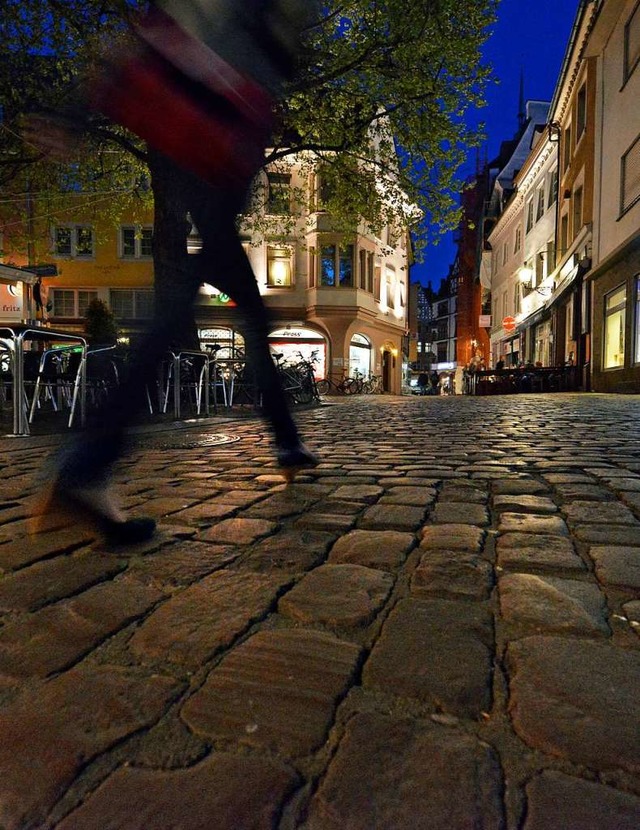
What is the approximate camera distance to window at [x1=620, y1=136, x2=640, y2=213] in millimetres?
14589

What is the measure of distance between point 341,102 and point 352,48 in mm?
1053

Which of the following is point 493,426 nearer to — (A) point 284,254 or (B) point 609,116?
(B) point 609,116

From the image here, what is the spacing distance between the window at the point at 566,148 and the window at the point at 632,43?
6.15m

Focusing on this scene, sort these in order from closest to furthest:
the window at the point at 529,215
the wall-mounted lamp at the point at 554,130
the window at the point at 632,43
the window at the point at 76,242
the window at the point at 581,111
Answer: the window at the point at 632,43 < the window at the point at 581,111 < the wall-mounted lamp at the point at 554,130 < the window at the point at 76,242 < the window at the point at 529,215

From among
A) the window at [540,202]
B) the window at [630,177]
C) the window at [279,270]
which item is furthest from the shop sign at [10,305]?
the window at [540,202]

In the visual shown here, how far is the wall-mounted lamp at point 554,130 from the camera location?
76.3ft

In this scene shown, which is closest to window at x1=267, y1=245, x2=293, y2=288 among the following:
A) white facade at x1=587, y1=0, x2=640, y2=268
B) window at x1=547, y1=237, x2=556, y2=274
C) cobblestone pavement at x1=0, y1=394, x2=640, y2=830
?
window at x1=547, y1=237, x2=556, y2=274

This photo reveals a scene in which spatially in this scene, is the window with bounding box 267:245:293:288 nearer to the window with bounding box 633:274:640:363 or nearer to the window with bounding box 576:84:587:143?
the window with bounding box 576:84:587:143

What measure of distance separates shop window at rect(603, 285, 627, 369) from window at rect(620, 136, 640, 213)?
7.49 ft

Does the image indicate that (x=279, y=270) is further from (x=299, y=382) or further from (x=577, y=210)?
(x=299, y=382)

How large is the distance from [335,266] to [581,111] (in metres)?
11.6

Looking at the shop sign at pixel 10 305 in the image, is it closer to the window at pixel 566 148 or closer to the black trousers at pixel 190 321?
the black trousers at pixel 190 321

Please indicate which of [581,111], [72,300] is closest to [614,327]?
[581,111]

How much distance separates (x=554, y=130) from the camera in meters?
23.4
